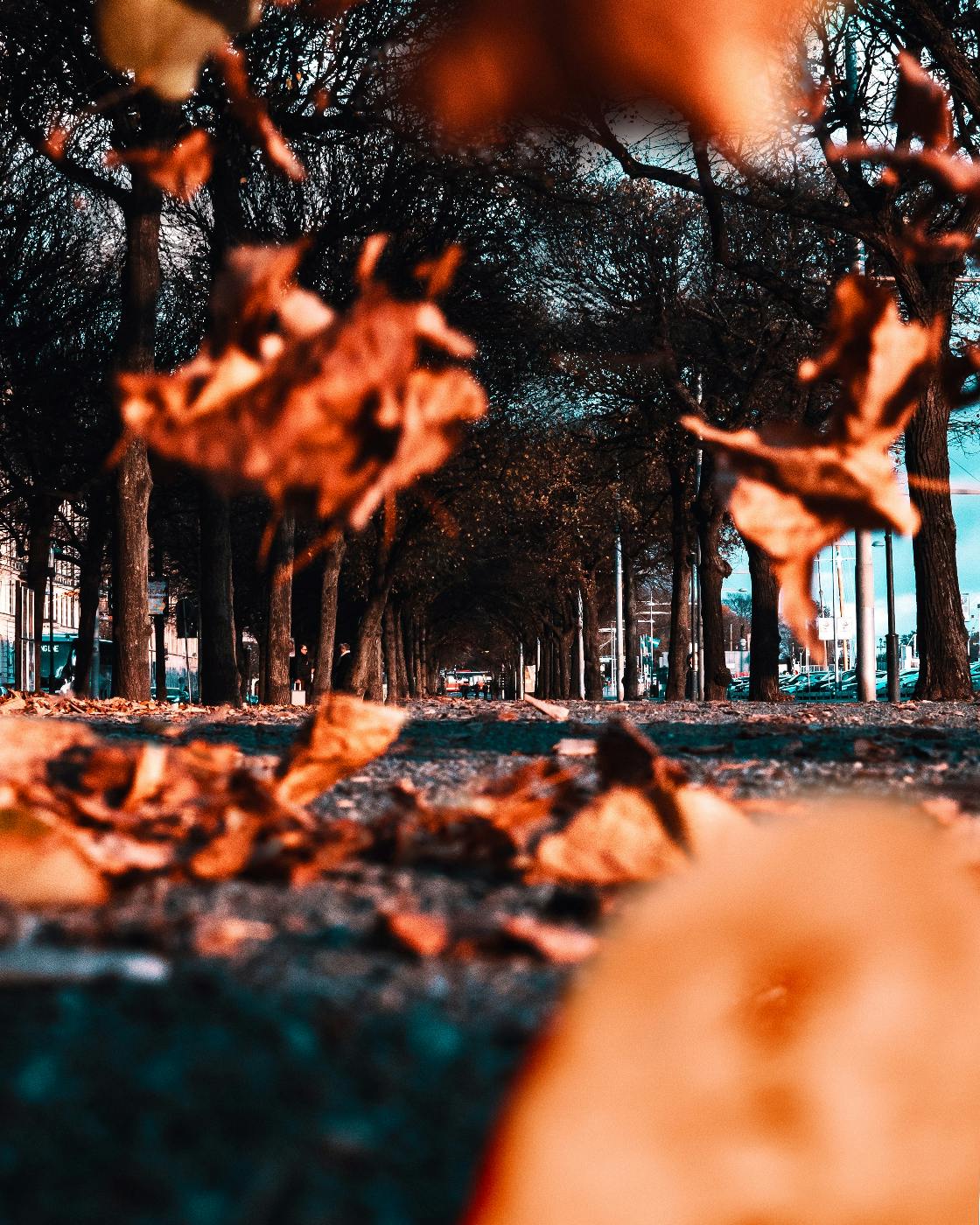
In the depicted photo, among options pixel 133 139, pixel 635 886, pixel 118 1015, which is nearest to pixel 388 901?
pixel 635 886

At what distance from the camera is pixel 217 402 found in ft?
6.48

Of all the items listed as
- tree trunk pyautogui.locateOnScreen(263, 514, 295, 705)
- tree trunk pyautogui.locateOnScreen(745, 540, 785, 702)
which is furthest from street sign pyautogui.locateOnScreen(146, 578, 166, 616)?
tree trunk pyautogui.locateOnScreen(745, 540, 785, 702)

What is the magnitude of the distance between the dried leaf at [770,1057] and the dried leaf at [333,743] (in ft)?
3.93

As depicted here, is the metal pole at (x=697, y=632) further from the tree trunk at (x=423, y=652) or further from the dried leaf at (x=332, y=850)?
the dried leaf at (x=332, y=850)

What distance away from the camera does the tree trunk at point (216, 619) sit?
14906 mm

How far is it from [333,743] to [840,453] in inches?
47.0

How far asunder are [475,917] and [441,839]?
22.7 inches

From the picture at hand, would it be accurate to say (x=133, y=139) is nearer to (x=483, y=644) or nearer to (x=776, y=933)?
(x=776, y=933)

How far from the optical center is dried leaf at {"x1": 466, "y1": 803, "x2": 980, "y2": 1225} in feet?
3.74

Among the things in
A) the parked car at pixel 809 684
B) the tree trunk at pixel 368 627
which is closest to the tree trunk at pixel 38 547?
the tree trunk at pixel 368 627

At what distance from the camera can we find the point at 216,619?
14977 millimetres

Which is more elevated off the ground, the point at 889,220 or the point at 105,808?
the point at 889,220

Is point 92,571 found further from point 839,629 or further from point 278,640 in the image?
point 839,629

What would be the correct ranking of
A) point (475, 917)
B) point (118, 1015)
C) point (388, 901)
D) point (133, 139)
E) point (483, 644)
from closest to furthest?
point (118, 1015)
point (475, 917)
point (388, 901)
point (133, 139)
point (483, 644)
